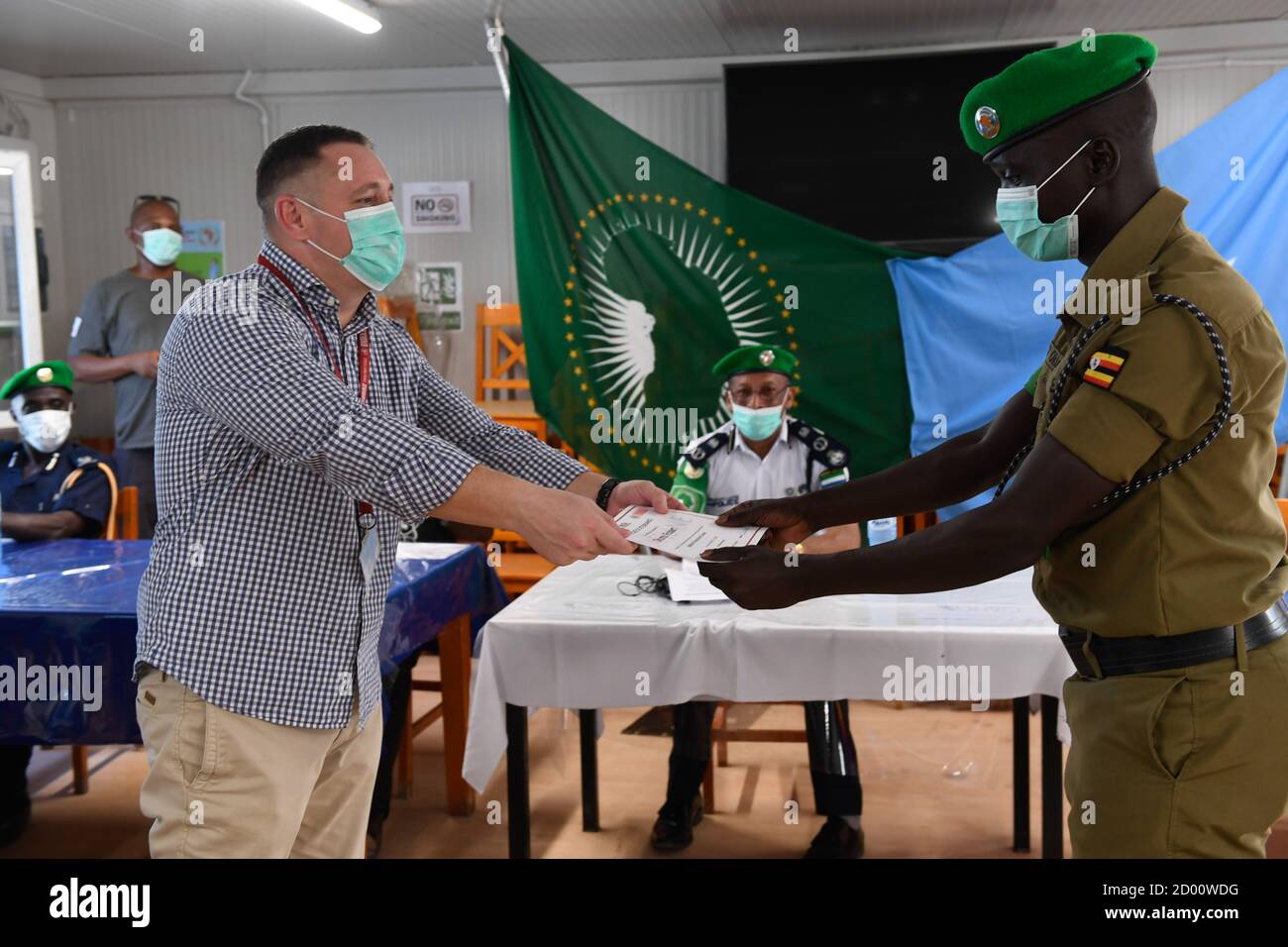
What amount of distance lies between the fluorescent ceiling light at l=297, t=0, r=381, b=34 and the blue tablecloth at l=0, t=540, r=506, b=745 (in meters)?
2.59

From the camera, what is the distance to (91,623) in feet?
8.47

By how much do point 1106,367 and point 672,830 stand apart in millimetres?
2459

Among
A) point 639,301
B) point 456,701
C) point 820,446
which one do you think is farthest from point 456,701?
point 639,301

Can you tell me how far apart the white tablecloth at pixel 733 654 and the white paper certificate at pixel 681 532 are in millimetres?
990

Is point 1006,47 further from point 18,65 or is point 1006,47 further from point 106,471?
point 18,65

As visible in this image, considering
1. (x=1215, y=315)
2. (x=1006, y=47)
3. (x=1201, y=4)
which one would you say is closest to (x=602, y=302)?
(x=1006, y=47)

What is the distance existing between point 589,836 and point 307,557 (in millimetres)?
2081

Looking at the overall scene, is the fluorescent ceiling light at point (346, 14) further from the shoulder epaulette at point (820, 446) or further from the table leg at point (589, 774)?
the table leg at point (589, 774)

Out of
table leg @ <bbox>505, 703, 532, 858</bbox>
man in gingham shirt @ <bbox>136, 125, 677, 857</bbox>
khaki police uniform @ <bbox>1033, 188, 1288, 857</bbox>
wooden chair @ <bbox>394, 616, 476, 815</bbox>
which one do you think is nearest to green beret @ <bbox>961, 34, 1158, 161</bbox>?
khaki police uniform @ <bbox>1033, 188, 1288, 857</bbox>

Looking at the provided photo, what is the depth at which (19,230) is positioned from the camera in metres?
5.80

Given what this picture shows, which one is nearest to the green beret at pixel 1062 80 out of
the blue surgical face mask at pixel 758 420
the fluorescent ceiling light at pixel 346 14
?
the blue surgical face mask at pixel 758 420

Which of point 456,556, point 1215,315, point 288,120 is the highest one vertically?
point 288,120

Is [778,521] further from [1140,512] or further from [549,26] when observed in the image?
[549,26]
